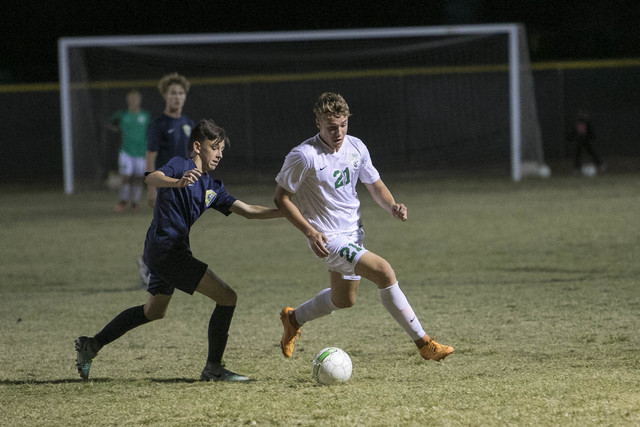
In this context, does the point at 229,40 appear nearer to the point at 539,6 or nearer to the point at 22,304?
the point at 22,304

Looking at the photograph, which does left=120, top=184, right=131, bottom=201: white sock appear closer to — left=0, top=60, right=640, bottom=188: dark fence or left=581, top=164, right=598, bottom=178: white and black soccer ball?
left=0, top=60, right=640, bottom=188: dark fence

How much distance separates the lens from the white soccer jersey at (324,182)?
5.14m

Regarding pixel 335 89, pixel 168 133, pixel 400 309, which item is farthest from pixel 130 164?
pixel 400 309

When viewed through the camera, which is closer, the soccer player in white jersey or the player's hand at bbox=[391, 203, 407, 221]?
the soccer player in white jersey

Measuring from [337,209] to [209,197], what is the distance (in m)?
0.78

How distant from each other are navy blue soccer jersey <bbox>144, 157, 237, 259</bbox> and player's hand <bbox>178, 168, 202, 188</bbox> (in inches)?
6.6

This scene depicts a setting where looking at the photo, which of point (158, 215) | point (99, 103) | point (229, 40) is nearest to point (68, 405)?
point (158, 215)

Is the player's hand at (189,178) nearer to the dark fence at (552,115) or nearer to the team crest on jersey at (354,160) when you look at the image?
the team crest on jersey at (354,160)

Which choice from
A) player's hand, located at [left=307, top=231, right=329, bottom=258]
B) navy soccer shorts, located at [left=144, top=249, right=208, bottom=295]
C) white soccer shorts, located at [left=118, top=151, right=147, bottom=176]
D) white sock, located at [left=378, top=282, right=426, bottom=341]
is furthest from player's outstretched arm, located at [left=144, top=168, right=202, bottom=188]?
white soccer shorts, located at [left=118, top=151, right=147, bottom=176]

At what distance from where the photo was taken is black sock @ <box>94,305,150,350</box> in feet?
17.1

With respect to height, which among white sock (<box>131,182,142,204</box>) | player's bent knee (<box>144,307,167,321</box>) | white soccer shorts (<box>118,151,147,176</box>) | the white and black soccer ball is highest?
player's bent knee (<box>144,307,167,321</box>)

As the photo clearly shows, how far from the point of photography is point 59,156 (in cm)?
2534

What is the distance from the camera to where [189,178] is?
15.5ft

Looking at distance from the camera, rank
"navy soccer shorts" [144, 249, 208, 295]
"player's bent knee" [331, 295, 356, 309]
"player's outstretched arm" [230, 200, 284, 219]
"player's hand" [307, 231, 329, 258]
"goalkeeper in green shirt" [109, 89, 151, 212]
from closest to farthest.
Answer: "navy soccer shorts" [144, 249, 208, 295], "player's hand" [307, 231, 329, 258], "player's outstretched arm" [230, 200, 284, 219], "player's bent knee" [331, 295, 356, 309], "goalkeeper in green shirt" [109, 89, 151, 212]
